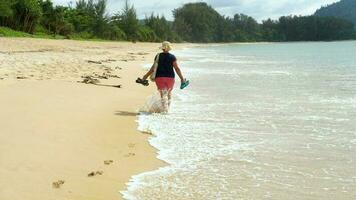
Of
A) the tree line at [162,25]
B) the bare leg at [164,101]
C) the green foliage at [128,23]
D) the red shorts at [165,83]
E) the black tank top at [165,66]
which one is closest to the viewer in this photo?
the bare leg at [164,101]

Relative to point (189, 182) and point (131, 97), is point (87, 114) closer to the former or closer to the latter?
Result: point (131, 97)

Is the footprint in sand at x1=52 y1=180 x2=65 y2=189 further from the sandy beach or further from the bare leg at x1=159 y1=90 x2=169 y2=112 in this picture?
the bare leg at x1=159 y1=90 x2=169 y2=112

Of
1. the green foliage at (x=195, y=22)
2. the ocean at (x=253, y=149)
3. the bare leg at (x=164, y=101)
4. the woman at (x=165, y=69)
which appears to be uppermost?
the green foliage at (x=195, y=22)

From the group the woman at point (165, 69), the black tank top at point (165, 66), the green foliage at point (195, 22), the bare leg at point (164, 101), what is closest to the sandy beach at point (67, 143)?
the bare leg at point (164, 101)

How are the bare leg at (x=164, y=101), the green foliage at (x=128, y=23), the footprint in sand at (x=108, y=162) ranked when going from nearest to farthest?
the footprint in sand at (x=108, y=162) < the bare leg at (x=164, y=101) < the green foliage at (x=128, y=23)

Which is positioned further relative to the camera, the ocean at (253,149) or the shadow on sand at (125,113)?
the shadow on sand at (125,113)

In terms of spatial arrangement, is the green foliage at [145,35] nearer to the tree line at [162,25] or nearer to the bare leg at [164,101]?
the tree line at [162,25]

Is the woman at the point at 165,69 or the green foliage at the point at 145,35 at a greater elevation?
the green foliage at the point at 145,35

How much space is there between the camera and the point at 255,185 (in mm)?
4750

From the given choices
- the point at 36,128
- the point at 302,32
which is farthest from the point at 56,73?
the point at 302,32

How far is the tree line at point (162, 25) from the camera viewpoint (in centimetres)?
5108

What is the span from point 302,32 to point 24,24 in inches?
5215


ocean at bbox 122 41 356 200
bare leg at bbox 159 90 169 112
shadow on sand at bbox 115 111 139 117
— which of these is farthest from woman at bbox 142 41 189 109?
shadow on sand at bbox 115 111 139 117

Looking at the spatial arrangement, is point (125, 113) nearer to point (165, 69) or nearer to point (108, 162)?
point (165, 69)
